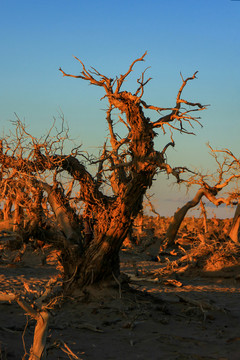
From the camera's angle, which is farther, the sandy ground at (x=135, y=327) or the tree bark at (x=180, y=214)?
the tree bark at (x=180, y=214)

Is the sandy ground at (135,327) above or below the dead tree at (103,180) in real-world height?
below

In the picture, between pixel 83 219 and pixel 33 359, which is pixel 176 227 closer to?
pixel 83 219

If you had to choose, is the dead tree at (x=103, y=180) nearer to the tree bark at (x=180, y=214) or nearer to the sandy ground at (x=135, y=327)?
the sandy ground at (x=135, y=327)

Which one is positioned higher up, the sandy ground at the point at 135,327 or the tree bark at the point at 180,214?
the tree bark at the point at 180,214

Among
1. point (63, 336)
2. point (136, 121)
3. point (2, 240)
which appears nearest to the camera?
point (63, 336)

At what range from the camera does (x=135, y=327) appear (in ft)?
27.8

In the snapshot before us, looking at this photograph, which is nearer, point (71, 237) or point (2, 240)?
point (2, 240)

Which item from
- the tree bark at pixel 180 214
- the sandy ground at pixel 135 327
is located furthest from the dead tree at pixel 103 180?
the tree bark at pixel 180 214

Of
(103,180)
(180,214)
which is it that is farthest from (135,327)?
(180,214)

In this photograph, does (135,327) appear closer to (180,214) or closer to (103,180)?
(103,180)

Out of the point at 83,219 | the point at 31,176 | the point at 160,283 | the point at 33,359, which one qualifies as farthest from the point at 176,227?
the point at 33,359

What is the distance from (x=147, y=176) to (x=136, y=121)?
1272 mm

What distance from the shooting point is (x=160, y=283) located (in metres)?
12.7

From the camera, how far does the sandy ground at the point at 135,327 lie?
7.15m
